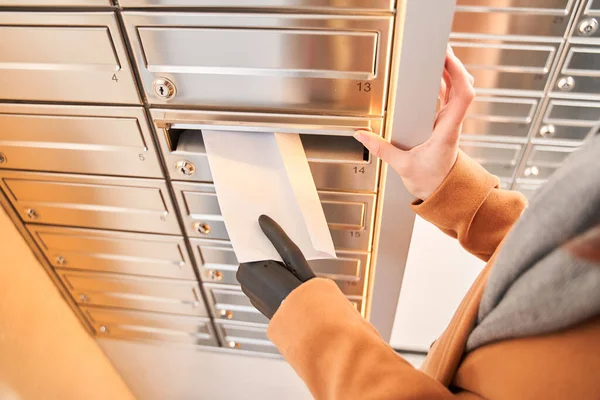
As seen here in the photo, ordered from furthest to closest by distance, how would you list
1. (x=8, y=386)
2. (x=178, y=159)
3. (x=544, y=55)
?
(x=544, y=55)
(x=8, y=386)
(x=178, y=159)

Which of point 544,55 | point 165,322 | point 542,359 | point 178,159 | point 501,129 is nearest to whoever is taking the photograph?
point 542,359

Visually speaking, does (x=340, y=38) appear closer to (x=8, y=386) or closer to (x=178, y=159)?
(x=178, y=159)

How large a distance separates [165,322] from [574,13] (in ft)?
3.96

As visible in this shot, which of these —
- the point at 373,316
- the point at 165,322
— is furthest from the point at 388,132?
the point at 165,322

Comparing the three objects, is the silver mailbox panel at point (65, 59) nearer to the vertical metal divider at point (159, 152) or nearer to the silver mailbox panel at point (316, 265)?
→ the vertical metal divider at point (159, 152)

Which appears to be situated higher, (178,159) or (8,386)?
(178,159)

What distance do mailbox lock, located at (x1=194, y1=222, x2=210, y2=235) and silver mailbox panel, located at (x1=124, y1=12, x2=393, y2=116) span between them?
24cm

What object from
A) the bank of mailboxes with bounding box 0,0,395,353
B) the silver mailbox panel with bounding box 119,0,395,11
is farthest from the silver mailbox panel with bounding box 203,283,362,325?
the silver mailbox panel with bounding box 119,0,395,11

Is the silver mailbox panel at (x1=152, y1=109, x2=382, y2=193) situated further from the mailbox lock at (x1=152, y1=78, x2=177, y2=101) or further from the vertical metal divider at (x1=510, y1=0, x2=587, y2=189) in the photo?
the vertical metal divider at (x1=510, y1=0, x2=587, y2=189)

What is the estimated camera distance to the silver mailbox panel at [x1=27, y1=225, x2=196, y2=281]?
822mm

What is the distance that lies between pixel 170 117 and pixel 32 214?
40 centimetres

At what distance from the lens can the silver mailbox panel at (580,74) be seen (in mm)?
1104

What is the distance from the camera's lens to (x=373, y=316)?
855 mm

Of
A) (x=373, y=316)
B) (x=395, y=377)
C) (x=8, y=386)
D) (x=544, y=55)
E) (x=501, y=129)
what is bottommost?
(x=8, y=386)
